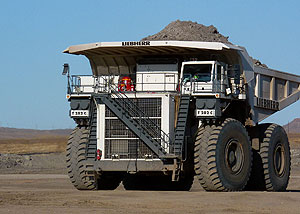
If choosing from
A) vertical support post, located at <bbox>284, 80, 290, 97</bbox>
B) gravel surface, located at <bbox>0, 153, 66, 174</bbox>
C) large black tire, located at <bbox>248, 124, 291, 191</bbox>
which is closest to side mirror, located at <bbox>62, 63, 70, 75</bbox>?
large black tire, located at <bbox>248, 124, 291, 191</bbox>

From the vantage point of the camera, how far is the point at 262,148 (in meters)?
25.9

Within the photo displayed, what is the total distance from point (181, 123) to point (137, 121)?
54.1 inches

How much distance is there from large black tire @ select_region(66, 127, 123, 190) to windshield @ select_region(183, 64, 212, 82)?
11.4 feet

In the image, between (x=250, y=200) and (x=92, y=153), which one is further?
(x=92, y=153)

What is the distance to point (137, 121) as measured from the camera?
22.9 m

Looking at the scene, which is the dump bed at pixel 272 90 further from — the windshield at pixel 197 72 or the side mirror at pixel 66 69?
the side mirror at pixel 66 69

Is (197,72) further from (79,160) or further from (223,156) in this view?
(79,160)

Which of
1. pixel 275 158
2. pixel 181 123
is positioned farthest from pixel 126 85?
pixel 275 158

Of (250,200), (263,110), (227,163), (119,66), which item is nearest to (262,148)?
(263,110)

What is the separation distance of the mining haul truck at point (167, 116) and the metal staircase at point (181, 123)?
0.03 meters

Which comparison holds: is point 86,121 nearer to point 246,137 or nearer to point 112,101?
point 112,101

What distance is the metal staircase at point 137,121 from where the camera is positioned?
22.4 m

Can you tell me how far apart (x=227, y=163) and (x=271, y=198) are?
353 centimetres

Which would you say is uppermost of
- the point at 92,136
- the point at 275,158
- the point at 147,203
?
the point at 92,136
